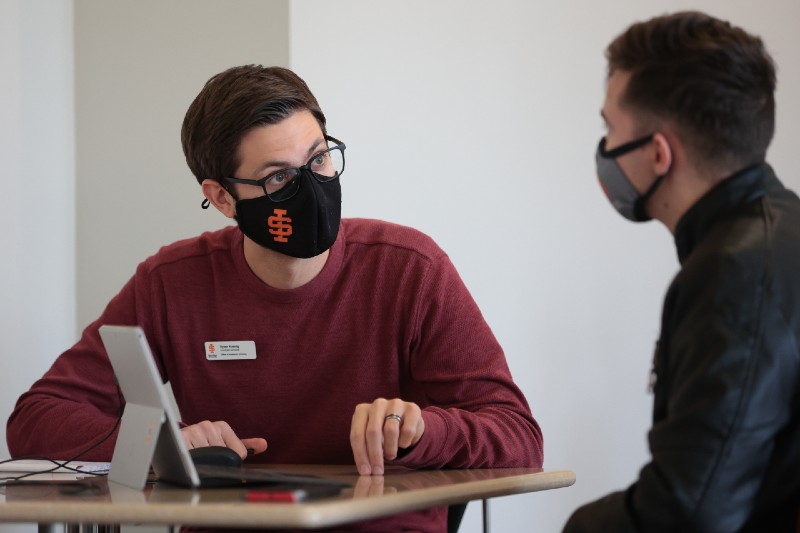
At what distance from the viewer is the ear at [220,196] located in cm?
230

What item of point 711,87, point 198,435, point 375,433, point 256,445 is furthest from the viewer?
point 256,445

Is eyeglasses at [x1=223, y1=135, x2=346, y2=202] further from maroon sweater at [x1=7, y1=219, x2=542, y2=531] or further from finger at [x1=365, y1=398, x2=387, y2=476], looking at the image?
finger at [x1=365, y1=398, x2=387, y2=476]

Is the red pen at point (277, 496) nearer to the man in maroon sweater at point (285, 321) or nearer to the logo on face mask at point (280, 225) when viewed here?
the man in maroon sweater at point (285, 321)

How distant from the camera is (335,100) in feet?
11.0

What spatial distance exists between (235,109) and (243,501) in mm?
1078

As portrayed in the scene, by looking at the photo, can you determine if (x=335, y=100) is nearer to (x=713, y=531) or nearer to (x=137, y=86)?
(x=137, y=86)

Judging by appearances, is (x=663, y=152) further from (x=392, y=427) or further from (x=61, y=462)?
(x=61, y=462)

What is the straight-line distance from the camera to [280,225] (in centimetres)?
217

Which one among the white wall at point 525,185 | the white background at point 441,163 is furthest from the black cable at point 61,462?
the white wall at point 525,185

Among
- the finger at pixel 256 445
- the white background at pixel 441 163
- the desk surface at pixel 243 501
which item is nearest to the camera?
the desk surface at pixel 243 501

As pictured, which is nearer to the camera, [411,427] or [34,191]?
[411,427]

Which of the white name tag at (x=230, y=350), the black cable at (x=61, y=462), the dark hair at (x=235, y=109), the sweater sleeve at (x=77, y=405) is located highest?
the dark hair at (x=235, y=109)

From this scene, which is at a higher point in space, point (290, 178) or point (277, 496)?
point (290, 178)

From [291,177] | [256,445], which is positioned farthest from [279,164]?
[256,445]
